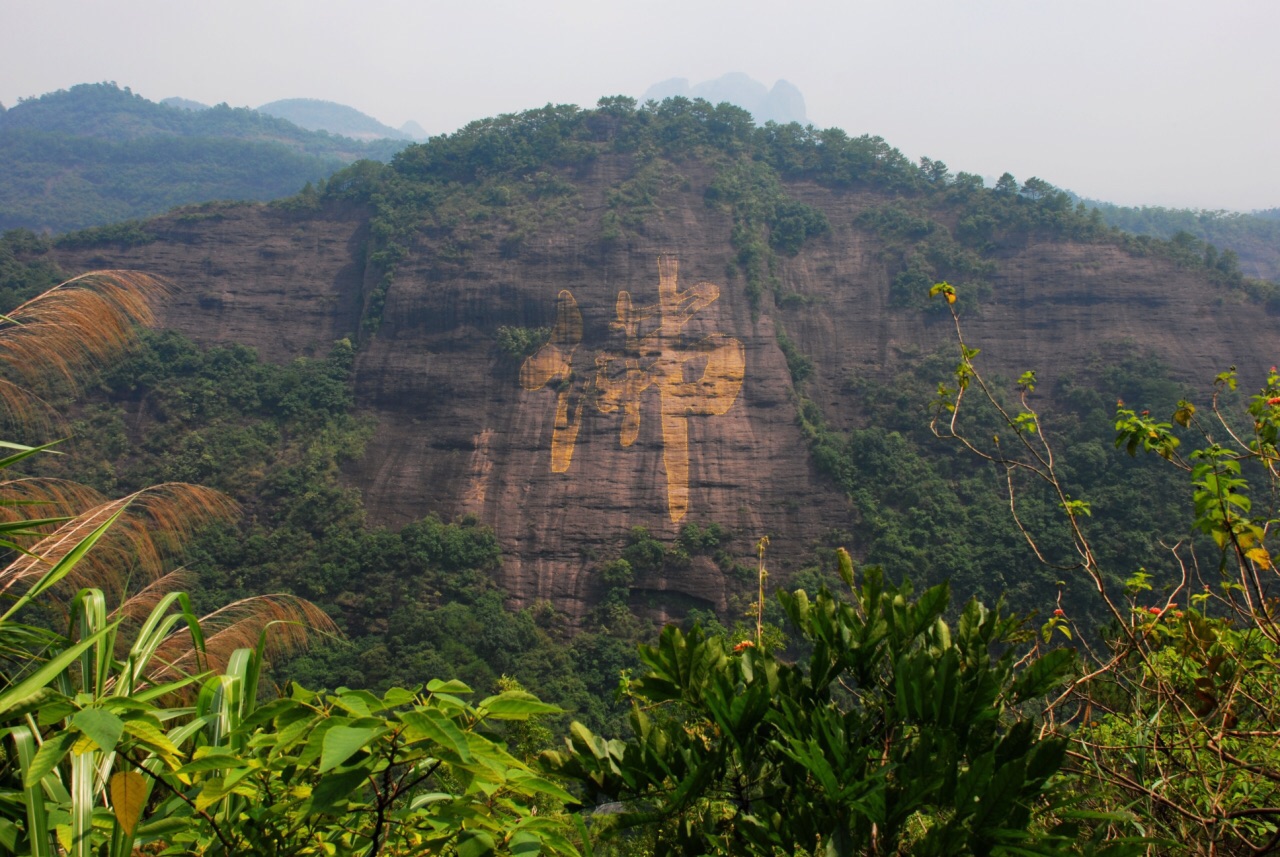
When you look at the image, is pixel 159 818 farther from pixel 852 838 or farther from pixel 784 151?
pixel 784 151

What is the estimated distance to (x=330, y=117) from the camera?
423 feet

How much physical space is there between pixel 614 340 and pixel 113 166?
39.4 metres

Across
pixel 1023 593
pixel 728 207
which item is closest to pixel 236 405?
pixel 728 207

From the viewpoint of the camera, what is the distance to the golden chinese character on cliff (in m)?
25.2

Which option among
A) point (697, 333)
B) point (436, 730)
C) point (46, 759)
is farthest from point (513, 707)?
point (697, 333)

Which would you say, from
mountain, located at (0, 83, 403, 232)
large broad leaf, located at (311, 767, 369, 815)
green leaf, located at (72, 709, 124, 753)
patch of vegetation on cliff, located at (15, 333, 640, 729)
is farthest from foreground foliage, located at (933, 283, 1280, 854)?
mountain, located at (0, 83, 403, 232)

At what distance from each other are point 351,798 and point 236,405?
27052 mm

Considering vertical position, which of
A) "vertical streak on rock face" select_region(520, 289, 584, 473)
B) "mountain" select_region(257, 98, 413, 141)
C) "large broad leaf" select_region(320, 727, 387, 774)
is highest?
"mountain" select_region(257, 98, 413, 141)

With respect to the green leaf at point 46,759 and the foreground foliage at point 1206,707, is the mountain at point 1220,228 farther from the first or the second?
the green leaf at point 46,759

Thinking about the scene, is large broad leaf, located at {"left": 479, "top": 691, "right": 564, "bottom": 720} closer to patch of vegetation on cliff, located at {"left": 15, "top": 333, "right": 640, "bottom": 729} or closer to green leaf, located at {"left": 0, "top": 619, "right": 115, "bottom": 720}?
green leaf, located at {"left": 0, "top": 619, "right": 115, "bottom": 720}

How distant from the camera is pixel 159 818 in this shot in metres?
1.96

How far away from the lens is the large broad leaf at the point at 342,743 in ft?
4.80

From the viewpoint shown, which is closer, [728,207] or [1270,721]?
[1270,721]

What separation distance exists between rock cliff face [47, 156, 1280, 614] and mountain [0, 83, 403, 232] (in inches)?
745
